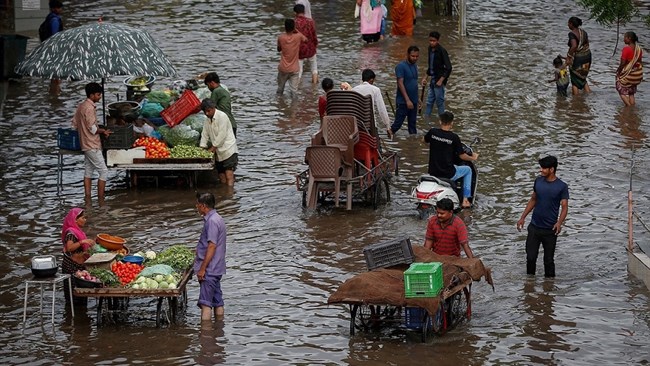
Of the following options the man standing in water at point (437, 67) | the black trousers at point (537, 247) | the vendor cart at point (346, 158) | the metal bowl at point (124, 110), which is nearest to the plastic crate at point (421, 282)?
the black trousers at point (537, 247)

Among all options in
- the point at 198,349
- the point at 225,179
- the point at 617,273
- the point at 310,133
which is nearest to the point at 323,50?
the point at 310,133

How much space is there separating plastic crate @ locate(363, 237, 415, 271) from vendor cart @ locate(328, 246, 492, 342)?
81 millimetres

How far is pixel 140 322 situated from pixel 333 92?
5411mm

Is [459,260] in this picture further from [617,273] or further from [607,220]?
[607,220]

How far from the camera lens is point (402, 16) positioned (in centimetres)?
3017

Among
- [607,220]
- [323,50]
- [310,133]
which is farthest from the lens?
[323,50]

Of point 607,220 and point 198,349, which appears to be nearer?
point 198,349

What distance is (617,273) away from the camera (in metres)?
14.8

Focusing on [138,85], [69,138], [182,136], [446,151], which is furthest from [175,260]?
[138,85]

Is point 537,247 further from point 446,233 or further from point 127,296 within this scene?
point 127,296

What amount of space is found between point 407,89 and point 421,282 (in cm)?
879

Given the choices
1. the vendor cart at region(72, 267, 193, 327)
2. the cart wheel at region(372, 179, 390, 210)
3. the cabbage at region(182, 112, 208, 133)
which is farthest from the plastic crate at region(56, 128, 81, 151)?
the vendor cart at region(72, 267, 193, 327)

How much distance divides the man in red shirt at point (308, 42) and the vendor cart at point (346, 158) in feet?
23.3

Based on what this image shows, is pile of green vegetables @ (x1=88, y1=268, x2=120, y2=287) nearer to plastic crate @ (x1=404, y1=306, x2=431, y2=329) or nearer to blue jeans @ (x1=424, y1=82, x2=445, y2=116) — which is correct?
plastic crate @ (x1=404, y1=306, x2=431, y2=329)
